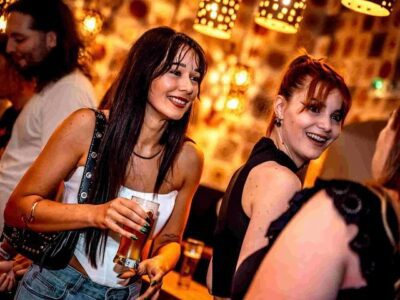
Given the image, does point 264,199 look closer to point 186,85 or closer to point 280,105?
point 280,105

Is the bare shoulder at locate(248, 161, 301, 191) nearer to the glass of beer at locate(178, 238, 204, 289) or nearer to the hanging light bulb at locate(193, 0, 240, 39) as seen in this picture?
the glass of beer at locate(178, 238, 204, 289)

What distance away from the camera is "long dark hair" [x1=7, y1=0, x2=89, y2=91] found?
3129 millimetres

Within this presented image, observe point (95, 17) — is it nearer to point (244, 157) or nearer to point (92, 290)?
point (244, 157)

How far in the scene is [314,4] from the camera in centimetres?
596

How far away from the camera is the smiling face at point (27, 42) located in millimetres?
3229

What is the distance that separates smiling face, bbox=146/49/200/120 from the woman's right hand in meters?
0.51

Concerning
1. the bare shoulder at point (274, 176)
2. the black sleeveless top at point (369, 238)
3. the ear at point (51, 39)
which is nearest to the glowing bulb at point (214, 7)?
the ear at point (51, 39)

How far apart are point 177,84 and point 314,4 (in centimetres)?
396

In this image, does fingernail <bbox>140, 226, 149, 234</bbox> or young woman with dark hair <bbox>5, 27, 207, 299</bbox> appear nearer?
fingernail <bbox>140, 226, 149, 234</bbox>

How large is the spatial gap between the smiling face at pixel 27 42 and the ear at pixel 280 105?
1.48 metres

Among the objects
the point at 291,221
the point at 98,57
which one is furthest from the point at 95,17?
the point at 291,221

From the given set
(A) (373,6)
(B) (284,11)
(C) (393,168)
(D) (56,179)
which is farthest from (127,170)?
(B) (284,11)

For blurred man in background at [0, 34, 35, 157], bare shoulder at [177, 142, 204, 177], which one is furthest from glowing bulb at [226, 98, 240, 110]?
bare shoulder at [177, 142, 204, 177]

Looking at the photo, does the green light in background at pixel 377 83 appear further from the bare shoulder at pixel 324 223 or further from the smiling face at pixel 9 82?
the bare shoulder at pixel 324 223
